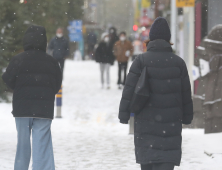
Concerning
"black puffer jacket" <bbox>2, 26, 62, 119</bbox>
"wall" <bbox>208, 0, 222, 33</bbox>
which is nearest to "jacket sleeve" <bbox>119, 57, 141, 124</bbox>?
"black puffer jacket" <bbox>2, 26, 62, 119</bbox>

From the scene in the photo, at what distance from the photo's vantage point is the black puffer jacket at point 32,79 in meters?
5.29

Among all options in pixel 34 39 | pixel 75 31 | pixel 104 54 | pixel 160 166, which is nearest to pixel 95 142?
pixel 34 39

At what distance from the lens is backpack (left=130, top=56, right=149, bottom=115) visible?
4.56 metres

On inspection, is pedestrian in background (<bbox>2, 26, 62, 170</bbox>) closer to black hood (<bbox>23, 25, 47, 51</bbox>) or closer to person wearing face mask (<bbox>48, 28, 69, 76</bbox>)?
black hood (<bbox>23, 25, 47, 51</bbox>)

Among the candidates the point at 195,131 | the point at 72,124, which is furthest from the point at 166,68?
the point at 72,124

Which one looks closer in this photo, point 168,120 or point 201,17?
point 168,120

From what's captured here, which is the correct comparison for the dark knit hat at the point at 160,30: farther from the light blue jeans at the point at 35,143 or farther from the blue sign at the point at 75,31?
the blue sign at the point at 75,31

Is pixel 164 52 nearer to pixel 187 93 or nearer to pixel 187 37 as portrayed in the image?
pixel 187 93

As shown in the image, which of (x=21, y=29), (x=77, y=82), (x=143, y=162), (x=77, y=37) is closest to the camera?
(x=143, y=162)

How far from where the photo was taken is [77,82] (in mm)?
21719

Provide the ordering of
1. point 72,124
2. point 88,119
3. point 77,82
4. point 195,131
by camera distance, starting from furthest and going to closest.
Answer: point 77,82
point 88,119
point 72,124
point 195,131

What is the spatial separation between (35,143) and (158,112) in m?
1.42

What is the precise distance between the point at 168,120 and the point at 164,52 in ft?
1.99

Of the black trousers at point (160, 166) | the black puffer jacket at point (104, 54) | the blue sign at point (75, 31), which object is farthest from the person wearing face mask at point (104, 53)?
the blue sign at point (75, 31)
